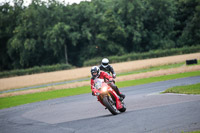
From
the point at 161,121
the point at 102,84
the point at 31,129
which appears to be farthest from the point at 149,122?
the point at 31,129

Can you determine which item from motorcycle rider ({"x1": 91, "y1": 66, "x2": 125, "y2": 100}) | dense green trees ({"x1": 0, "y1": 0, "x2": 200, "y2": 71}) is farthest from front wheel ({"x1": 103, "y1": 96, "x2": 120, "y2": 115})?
dense green trees ({"x1": 0, "y1": 0, "x2": 200, "y2": 71})

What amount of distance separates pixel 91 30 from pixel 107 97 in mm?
66945

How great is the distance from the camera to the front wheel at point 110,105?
33.2ft

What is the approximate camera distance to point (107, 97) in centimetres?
1028

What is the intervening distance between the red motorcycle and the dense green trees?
2419 inches

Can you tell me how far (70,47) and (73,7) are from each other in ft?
32.9

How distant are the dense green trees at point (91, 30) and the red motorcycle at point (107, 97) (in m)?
61.4

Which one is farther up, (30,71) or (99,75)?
(99,75)

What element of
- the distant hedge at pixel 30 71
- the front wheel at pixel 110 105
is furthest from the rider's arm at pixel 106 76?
the distant hedge at pixel 30 71

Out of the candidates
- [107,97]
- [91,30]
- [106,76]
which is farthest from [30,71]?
[107,97]

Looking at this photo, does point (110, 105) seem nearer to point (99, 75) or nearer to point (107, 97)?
point (107, 97)

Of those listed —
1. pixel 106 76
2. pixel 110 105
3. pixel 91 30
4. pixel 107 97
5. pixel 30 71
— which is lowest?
pixel 30 71

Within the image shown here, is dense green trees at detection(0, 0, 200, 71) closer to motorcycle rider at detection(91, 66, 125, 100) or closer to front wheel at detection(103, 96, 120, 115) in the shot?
motorcycle rider at detection(91, 66, 125, 100)

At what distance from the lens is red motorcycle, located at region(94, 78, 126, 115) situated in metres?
10.2
